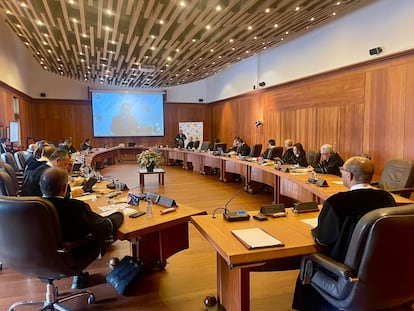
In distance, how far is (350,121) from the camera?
253 inches

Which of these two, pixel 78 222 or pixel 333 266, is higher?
pixel 78 222

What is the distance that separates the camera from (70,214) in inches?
79.3

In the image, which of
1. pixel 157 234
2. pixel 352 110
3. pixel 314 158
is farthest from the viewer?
pixel 352 110

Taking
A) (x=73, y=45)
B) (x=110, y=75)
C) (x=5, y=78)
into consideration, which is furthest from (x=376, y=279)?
(x=110, y=75)

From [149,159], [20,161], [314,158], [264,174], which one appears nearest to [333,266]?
[264,174]

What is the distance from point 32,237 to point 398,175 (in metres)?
4.41

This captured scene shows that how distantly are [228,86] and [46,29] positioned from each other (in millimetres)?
7541

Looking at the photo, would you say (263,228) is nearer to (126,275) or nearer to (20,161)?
(126,275)

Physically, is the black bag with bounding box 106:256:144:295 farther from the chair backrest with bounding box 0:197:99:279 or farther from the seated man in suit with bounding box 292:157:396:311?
the seated man in suit with bounding box 292:157:396:311

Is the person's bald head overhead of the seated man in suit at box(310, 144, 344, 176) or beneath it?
overhead

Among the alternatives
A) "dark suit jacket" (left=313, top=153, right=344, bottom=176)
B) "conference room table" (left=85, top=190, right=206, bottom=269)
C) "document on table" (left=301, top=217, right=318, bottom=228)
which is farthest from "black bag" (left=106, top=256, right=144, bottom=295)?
"dark suit jacket" (left=313, top=153, right=344, bottom=176)

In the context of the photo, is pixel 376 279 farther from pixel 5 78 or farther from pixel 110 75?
pixel 110 75

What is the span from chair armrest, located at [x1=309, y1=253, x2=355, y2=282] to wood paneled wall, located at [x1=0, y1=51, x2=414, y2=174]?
436 cm

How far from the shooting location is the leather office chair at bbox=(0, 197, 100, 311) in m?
1.81
